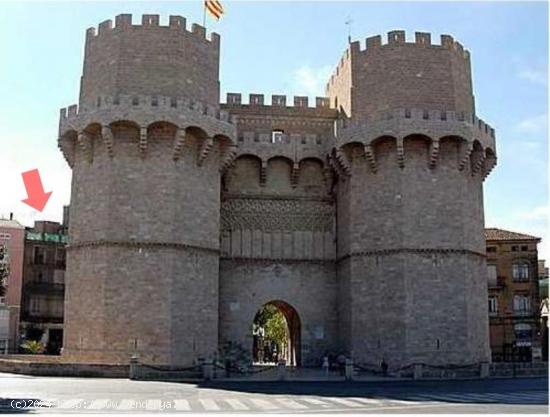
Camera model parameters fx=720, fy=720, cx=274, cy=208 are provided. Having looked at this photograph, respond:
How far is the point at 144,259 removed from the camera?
27.3 meters

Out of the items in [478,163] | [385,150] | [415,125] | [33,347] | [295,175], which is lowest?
[33,347]

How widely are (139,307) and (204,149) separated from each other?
6732mm

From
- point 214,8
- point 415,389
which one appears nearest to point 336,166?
point 214,8

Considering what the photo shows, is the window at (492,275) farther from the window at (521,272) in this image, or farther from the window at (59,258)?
the window at (59,258)

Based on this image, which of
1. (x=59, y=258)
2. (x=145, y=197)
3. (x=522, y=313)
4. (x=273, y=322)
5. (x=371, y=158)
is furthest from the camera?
(x=273, y=322)

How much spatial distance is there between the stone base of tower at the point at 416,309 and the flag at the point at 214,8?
1146cm

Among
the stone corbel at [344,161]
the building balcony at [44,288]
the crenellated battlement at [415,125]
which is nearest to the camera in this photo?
the crenellated battlement at [415,125]

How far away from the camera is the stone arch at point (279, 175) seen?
32.0m

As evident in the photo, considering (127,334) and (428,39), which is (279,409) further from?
(428,39)

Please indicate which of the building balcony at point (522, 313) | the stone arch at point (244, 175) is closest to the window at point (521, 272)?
the building balcony at point (522, 313)

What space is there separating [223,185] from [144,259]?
233 inches

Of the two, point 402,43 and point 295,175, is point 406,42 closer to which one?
point 402,43

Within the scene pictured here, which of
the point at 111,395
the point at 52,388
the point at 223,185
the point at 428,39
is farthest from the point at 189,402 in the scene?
the point at 428,39

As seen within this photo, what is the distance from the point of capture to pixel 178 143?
92.1ft
